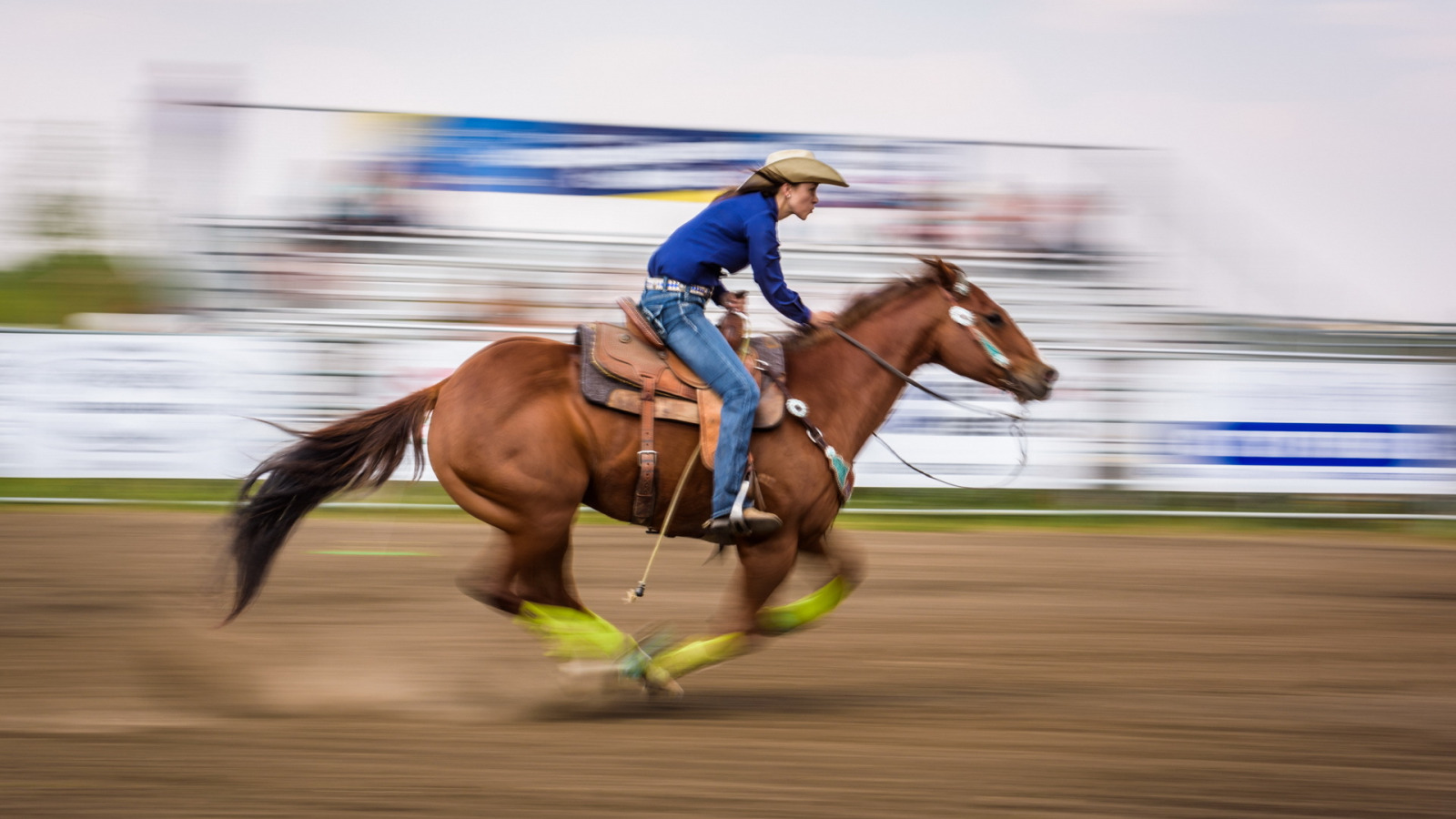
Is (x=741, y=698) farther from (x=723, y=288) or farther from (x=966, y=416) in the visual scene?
(x=966, y=416)

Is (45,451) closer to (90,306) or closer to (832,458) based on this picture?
(832,458)

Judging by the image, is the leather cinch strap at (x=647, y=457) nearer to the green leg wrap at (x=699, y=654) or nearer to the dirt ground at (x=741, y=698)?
the green leg wrap at (x=699, y=654)

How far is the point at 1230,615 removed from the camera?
294 inches

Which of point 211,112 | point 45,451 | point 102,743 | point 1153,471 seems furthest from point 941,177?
point 102,743

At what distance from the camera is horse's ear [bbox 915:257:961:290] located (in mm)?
5656

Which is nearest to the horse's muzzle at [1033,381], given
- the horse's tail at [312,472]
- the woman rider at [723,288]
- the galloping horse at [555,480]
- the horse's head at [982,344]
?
the horse's head at [982,344]

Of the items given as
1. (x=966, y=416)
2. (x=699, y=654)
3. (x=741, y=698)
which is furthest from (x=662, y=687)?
(x=966, y=416)

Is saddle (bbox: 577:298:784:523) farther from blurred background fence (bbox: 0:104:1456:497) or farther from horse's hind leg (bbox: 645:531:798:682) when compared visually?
blurred background fence (bbox: 0:104:1456:497)

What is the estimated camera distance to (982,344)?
565cm

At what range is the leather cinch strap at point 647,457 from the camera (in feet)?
16.9

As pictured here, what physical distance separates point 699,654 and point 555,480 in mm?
909

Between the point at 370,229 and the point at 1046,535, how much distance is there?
7.96m

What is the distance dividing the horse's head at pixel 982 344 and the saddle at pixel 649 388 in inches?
34.6

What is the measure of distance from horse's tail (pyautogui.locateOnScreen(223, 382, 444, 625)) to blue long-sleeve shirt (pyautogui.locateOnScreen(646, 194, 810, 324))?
3.60ft
